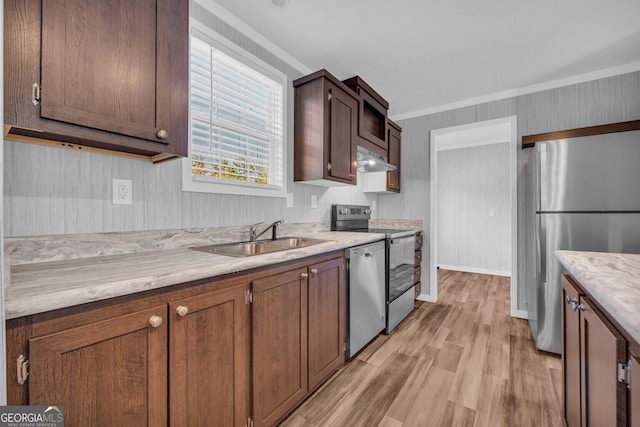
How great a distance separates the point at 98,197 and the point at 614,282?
6.38 ft

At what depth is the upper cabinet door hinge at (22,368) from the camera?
0.66 meters

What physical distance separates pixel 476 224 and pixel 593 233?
Result: 323 cm

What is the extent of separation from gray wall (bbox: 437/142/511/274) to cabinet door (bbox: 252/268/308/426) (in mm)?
4522

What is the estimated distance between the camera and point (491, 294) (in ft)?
12.4

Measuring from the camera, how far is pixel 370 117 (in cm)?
303

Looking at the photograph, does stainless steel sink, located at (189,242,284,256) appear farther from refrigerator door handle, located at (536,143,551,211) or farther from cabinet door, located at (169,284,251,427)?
refrigerator door handle, located at (536,143,551,211)

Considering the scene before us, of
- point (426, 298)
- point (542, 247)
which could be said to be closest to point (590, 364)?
point (542, 247)

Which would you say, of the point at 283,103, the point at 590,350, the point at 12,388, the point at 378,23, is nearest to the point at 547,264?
the point at 590,350

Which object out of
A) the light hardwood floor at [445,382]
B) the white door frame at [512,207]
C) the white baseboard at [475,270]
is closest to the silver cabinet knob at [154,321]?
the light hardwood floor at [445,382]

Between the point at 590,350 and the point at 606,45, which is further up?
the point at 606,45

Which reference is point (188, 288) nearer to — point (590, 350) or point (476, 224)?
point (590, 350)

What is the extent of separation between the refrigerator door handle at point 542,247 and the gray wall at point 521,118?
835 millimetres

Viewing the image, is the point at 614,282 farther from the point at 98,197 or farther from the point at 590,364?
the point at 98,197

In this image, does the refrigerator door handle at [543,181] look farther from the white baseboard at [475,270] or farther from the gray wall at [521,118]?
the white baseboard at [475,270]
